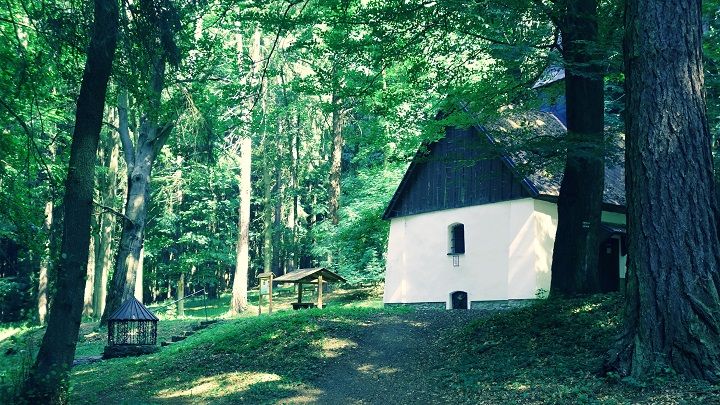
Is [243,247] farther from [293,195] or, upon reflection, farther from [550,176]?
[550,176]

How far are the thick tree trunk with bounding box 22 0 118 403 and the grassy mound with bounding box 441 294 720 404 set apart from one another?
510 cm

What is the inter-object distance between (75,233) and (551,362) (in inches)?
252

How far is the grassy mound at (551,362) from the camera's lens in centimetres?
699

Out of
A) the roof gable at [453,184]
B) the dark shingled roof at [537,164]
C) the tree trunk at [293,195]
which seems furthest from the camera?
the tree trunk at [293,195]

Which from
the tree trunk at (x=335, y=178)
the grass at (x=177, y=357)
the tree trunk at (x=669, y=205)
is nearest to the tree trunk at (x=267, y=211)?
the tree trunk at (x=335, y=178)

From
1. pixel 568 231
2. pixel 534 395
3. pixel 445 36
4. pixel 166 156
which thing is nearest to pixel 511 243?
pixel 568 231

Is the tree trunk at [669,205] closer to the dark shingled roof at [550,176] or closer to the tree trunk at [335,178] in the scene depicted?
the dark shingled roof at [550,176]

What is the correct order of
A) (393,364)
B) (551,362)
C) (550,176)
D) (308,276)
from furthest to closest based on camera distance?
(308,276)
(550,176)
(393,364)
(551,362)

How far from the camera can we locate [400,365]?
471 inches

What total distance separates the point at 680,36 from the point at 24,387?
28.5 feet

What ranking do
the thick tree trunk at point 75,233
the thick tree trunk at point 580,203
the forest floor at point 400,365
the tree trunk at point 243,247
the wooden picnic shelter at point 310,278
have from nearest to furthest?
the forest floor at point 400,365 → the thick tree trunk at point 75,233 → the thick tree trunk at point 580,203 → the wooden picnic shelter at point 310,278 → the tree trunk at point 243,247

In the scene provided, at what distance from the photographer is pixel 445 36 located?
501 inches

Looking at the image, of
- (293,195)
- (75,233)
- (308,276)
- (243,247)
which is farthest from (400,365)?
(293,195)

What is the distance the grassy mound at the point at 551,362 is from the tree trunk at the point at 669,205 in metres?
0.30
